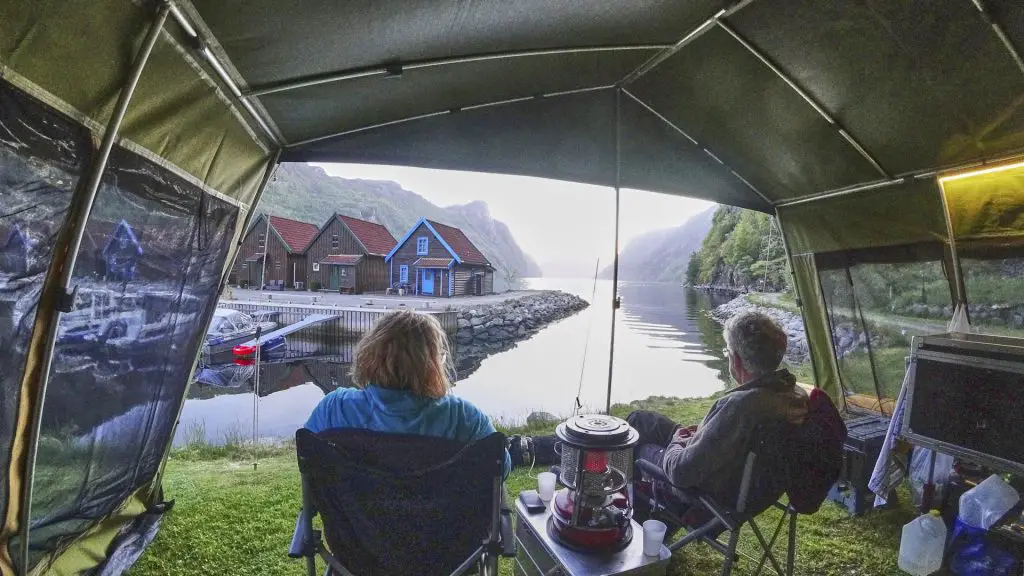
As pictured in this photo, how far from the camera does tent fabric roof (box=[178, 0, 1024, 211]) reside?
5.41 feet

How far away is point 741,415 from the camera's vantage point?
68.6 inches

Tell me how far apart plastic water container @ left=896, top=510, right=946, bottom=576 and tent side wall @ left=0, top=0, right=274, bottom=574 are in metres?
3.63

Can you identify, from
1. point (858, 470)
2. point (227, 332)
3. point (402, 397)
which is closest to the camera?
point (402, 397)

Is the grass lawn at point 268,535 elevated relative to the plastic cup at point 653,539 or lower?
lower

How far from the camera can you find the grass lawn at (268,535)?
7.27 ft

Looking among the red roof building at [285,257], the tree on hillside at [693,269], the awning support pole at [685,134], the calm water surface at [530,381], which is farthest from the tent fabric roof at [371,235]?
the awning support pole at [685,134]

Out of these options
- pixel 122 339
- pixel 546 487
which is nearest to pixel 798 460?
pixel 546 487

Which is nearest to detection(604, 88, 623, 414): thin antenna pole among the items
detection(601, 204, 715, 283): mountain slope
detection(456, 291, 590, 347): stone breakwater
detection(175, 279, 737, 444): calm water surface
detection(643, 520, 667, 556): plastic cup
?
detection(643, 520, 667, 556): plastic cup

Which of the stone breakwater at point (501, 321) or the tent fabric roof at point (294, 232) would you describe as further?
the tent fabric roof at point (294, 232)

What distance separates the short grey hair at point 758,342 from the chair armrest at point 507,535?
115 centimetres

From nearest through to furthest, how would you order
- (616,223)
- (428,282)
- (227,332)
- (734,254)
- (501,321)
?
(616,223) → (227,332) → (501,321) → (428,282) → (734,254)

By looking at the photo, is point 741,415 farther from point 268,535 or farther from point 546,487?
point 268,535

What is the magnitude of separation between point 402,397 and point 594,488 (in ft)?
2.82

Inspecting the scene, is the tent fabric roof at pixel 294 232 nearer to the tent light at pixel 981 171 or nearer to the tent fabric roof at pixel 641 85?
the tent fabric roof at pixel 641 85
